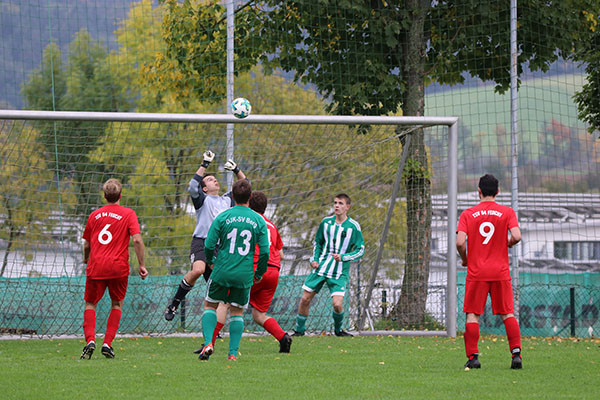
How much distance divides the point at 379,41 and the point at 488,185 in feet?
23.6

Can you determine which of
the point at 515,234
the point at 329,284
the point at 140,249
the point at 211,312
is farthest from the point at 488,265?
the point at 329,284

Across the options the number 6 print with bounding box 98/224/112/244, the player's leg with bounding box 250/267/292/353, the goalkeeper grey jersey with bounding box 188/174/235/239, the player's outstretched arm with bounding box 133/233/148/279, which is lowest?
the player's leg with bounding box 250/267/292/353

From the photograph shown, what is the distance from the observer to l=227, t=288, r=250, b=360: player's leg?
741 centimetres

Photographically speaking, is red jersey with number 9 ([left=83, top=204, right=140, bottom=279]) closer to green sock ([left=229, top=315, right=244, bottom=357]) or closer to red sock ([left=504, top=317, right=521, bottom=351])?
green sock ([left=229, top=315, right=244, bottom=357])

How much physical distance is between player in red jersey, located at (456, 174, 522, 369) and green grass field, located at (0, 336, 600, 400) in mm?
335

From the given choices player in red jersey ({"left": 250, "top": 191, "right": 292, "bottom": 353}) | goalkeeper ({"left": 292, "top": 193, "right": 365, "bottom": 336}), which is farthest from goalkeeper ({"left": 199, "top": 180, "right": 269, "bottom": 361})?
goalkeeper ({"left": 292, "top": 193, "right": 365, "bottom": 336})

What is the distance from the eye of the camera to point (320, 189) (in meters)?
13.3

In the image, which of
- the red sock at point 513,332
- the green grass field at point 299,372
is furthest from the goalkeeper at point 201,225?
the red sock at point 513,332

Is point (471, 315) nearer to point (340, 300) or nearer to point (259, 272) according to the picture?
point (259, 272)

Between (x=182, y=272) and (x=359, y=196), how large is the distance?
3.23 m

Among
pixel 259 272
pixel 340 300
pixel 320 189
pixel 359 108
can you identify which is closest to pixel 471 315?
pixel 259 272

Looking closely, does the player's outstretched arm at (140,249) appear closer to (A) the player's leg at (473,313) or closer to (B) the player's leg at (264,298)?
(B) the player's leg at (264,298)

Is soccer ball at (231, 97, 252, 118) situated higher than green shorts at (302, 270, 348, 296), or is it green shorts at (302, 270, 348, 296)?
soccer ball at (231, 97, 252, 118)

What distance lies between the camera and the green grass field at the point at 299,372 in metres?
5.71
